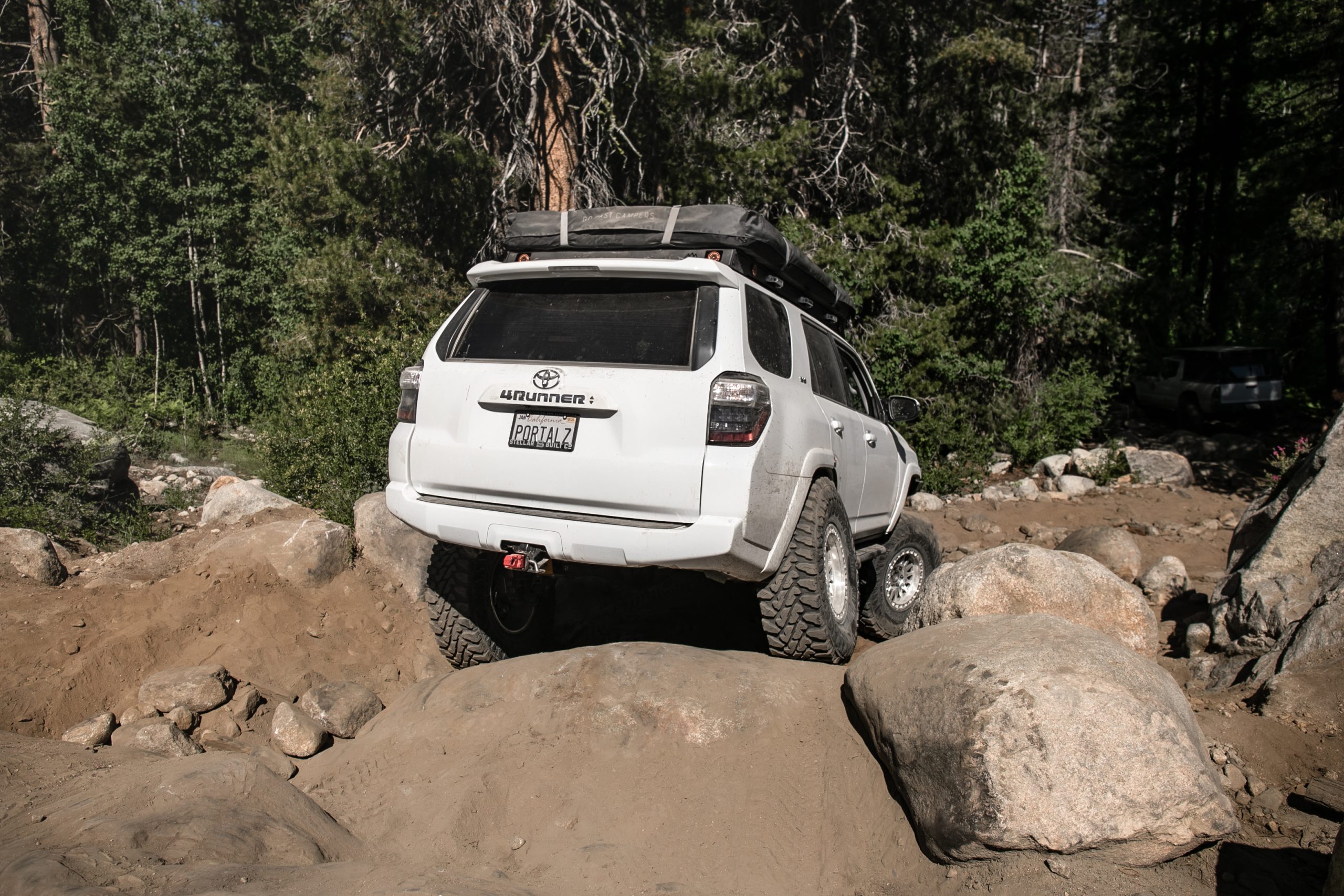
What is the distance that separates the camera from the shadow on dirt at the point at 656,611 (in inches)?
248

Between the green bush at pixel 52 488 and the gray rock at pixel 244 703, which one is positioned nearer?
the gray rock at pixel 244 703

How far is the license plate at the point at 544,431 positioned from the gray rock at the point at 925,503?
889 cm

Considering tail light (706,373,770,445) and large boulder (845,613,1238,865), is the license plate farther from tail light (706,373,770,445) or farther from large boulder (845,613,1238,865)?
large boulder (845,613,1238,865)

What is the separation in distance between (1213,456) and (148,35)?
23444 mm

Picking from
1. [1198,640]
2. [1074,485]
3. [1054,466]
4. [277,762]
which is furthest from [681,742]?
[1054,466]

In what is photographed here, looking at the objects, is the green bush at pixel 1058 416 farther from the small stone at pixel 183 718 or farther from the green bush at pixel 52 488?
the small stone at pixel 183 718

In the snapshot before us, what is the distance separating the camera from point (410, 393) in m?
4.76

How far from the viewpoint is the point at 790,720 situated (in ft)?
13.8

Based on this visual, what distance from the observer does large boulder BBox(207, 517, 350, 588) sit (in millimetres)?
6375

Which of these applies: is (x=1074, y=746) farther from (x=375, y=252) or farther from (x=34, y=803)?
(x=375, y=252)

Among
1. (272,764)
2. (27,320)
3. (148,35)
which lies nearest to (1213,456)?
(272,764)

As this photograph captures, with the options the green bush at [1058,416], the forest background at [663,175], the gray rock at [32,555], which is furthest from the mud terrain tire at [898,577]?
the green bush at [1058,416]

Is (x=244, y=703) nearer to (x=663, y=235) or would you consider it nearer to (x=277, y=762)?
(x=277, y=762)

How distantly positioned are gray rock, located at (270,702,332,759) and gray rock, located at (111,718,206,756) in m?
0.37
